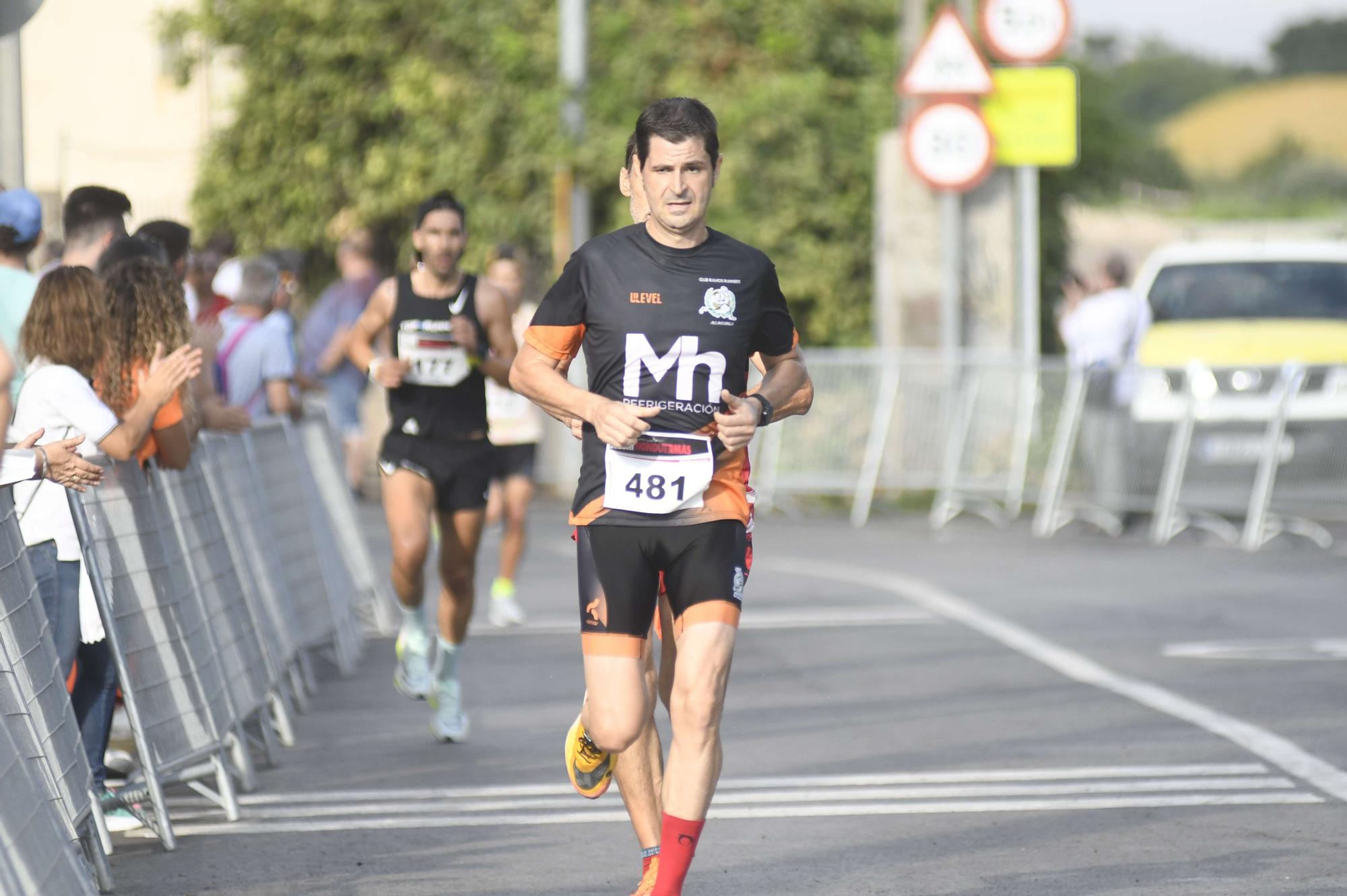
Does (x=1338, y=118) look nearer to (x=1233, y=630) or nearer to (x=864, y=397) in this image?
(x=864, y=397)

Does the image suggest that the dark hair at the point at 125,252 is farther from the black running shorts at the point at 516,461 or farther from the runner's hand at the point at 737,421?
the black running shorts at the point at 516,461

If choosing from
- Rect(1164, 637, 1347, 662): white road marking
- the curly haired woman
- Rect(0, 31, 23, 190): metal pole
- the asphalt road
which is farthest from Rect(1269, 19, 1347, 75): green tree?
the curly haired woman

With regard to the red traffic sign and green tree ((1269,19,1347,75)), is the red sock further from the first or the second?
green tree ((1269,19,1347,75))

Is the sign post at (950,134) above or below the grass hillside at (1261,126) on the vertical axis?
below

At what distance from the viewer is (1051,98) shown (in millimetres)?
18531

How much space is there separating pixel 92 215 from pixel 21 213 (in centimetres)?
36

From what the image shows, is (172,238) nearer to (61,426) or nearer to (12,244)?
(12,244)

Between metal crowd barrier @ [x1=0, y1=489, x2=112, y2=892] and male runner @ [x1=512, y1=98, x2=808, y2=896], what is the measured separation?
52.5 inches

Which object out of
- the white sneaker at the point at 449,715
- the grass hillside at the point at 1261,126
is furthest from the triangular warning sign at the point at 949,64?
the grass hillside at the point at 1261,126

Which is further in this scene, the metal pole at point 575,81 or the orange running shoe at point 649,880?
the metal pole at point 575,81

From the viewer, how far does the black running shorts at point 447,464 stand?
29.9 feet

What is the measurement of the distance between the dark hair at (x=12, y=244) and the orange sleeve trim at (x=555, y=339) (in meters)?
3.24

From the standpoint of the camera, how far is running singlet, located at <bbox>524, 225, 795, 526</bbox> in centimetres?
566

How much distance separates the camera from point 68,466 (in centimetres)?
618
